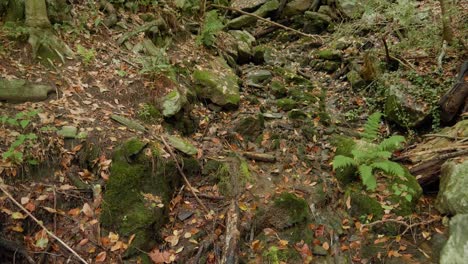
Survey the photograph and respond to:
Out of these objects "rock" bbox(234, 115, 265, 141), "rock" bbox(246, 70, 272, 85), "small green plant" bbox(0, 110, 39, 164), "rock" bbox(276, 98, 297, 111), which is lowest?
"rock" bbox(246, 70, 272, 85)

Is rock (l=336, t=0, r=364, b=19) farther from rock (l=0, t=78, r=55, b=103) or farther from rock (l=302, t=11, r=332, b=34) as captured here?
rock (l=0, t=78, r=55, b=103)

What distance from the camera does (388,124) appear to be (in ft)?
22.5

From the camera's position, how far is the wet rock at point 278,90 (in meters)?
8.39

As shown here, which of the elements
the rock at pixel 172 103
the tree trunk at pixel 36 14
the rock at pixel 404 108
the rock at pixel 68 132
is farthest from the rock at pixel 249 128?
the tree trunk at pixel 36 14

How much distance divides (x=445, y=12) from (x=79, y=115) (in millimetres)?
7342

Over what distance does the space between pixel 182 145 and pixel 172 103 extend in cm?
100

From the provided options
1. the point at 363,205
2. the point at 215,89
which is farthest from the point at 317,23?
the point at 363,205

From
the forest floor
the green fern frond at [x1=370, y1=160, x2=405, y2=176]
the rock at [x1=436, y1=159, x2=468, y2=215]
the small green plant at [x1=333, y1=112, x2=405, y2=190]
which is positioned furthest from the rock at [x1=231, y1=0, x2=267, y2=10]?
the rock at [x1=436, y1=159, x2=468, y2=215]

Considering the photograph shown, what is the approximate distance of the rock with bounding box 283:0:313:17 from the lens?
13.7 metres

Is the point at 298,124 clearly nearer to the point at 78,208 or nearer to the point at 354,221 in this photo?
the point at 354,221

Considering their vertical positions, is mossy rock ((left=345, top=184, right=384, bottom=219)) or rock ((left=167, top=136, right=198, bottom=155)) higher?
rock ((left=167, top=136, right=198, bottom=155))

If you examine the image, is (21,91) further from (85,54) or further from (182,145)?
(182,145)

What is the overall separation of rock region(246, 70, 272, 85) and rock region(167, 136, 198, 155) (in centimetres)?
417

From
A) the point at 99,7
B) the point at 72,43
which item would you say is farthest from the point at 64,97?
the point at 99,7
